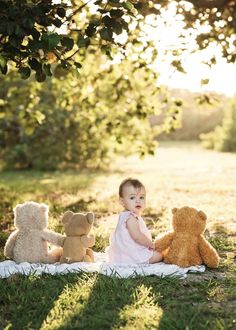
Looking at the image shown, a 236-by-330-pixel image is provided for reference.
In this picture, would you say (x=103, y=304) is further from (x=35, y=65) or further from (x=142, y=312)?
(x=35, y=65)

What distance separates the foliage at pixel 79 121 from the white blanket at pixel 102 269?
5413 mm

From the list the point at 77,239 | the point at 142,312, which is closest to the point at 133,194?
the point at 77,239

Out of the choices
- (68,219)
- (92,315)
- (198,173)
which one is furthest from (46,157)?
(92,315)

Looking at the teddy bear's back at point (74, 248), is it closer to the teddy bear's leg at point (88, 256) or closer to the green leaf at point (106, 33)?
the teddy bear's leg at point (88, 256)

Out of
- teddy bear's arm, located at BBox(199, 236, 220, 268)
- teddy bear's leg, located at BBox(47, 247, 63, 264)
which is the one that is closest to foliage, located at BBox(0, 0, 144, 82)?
teddy bear's leg, located at BBox(47, 247, 63, 264)

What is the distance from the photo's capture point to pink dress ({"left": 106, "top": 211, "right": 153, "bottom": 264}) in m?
5.35

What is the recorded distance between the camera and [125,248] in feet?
17.6

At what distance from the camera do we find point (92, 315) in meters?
3.96

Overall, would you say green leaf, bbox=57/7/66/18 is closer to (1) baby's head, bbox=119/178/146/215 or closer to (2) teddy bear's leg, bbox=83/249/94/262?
(1) baby's head, bbox=119/178/146/215

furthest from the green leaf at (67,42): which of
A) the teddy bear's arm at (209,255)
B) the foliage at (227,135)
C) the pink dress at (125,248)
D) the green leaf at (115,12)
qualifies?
the foliage at (227,135)

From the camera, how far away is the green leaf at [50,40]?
15.1ft

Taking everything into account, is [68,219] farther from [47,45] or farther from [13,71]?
[13,71]

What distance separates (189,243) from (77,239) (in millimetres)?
1085

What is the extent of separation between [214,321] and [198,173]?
15.0 metres
